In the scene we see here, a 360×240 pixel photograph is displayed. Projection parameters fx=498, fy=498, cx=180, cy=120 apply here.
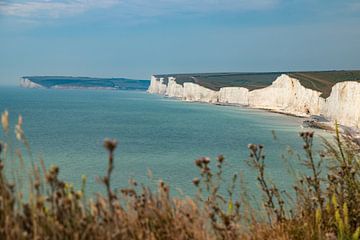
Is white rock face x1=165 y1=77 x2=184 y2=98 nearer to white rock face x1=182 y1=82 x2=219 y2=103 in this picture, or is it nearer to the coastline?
white rock face x1=182 y1=82 x2=219 y2=103

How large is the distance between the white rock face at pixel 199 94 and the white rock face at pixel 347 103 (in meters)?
75.4

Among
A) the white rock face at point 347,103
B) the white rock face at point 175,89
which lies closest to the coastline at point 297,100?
the white rock face at point 347,103

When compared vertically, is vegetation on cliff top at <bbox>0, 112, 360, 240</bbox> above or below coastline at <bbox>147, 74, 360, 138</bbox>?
above

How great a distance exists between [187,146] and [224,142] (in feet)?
15.1

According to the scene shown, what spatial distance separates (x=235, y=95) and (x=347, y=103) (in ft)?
225

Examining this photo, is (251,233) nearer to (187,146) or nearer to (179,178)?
(179,178)

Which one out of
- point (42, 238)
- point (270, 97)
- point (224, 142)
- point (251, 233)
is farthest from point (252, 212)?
point (270, 97)

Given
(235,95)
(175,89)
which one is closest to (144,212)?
(235,95)

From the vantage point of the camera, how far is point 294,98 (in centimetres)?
8556

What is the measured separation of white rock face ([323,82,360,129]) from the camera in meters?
51.5

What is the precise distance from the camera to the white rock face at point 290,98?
251 feet

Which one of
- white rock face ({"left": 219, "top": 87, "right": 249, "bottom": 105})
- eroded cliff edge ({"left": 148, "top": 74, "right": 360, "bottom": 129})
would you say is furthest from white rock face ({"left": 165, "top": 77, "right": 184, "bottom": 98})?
white rock face ({"left": 219, "top": 87, "right": 249, "bottom": 105})

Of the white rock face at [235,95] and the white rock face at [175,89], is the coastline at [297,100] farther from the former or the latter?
the white rock face at [175,89]

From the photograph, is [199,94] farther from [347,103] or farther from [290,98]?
[347,103]
